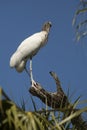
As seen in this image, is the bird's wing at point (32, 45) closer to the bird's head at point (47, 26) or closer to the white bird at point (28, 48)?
the white bird at point (28, 48)

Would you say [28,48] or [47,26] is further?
[47,26]

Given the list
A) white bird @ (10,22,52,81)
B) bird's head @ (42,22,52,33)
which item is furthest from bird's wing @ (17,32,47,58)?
bird's head @ (42,22,52,33)

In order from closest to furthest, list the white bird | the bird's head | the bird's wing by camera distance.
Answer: the white bird → the bird's wing → the bird's head

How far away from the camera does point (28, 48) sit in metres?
6.41

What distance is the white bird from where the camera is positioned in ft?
20.1

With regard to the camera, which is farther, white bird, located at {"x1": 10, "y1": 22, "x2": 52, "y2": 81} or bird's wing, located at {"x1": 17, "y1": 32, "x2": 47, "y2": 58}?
bird's wing, located at {"x1": 17, "y1": 32, "x2": 47, "y2": 58}

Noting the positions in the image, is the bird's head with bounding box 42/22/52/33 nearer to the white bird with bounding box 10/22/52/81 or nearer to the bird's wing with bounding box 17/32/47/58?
the white bird with bounding box 10/22/52/81

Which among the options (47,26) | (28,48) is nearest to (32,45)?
(28,48)

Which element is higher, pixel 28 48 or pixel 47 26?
pixel 47 26

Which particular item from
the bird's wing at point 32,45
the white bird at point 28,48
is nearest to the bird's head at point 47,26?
the white bird at point 28,48

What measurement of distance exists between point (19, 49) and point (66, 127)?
8.08 ft

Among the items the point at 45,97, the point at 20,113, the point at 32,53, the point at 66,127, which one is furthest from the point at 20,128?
the point at 32,53

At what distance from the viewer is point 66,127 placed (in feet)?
13.6

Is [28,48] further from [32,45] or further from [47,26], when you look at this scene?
[47,26]
